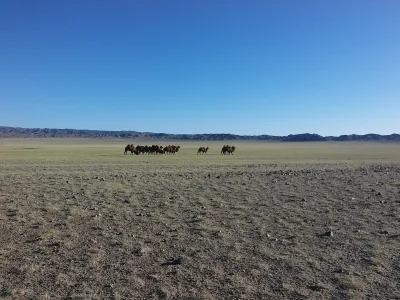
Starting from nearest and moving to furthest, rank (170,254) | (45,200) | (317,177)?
1. (170,254)
2. (45,200)
3. (317,177)

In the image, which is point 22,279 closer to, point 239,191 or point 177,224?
point 177,224

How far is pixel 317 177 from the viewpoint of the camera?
62.1 ft

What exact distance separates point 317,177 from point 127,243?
42.0ft

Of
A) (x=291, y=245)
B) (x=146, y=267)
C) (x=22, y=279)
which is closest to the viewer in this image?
(x=22, y=279)

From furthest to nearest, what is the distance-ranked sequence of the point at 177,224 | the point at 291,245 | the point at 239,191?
the point at 239,191
the point at 177,224
the point at 291,245

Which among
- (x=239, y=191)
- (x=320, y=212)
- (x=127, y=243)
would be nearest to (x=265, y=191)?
(x=239, y=191)

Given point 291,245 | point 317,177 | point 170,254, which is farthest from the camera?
point 317,177

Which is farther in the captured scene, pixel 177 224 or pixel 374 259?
pixel 177 224

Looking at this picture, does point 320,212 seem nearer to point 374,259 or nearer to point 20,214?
point 374,259

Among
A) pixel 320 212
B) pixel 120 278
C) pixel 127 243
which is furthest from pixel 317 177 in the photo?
pixel 120 278

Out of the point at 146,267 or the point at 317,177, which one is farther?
the point at 317,177

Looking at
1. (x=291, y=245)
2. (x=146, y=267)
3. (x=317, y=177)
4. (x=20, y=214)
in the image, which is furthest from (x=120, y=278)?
(x=317, y=177)

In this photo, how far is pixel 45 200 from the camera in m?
12.2

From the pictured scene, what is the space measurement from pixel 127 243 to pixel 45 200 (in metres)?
5.20
